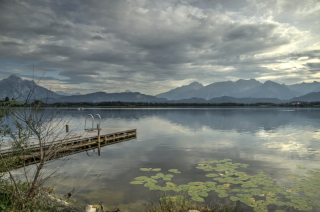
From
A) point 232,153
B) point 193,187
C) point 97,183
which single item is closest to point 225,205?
point 193,187

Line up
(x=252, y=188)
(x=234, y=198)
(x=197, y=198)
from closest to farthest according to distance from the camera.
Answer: (x=234, y=198), (x=197, y=198), (x=252, y=188)

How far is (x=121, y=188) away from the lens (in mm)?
15219

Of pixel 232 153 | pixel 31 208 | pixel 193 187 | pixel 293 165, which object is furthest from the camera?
pixel 232 153

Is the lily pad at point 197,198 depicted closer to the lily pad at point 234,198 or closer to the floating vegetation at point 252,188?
the floating vegetation at point 252,188

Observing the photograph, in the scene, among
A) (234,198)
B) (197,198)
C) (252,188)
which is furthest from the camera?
(252,188)

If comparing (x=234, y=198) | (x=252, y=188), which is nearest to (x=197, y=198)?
(x=234, y=198)

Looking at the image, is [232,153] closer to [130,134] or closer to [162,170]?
[162,170]

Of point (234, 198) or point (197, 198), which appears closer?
point (234, 198)

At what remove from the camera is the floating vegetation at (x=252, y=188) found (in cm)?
1227

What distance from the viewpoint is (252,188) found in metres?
14.4

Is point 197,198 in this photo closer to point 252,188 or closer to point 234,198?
point 234,198

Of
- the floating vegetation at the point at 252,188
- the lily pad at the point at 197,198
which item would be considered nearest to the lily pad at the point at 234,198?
the floating vegetation at the point at 252,188

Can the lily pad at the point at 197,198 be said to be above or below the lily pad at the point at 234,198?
below

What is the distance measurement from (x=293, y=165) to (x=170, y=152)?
1375 centimetres
